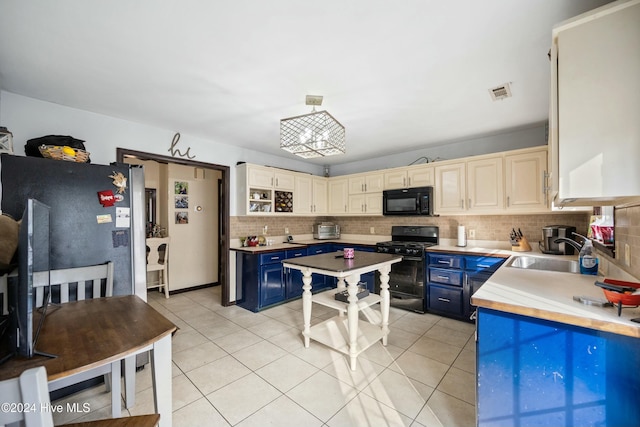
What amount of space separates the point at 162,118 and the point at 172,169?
187 centimetres

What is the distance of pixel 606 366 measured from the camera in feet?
3.70

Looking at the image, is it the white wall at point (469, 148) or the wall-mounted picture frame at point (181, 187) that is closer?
the white wall at point (469, 148)

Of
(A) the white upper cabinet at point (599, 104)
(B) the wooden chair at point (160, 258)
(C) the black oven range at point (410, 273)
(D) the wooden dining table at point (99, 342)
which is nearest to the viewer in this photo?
(D) the wooden dining table at point (99, 342)

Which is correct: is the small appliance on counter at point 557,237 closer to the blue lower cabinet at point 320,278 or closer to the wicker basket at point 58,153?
the blue lower cabinet at point 320,278

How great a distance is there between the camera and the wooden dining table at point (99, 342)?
883 millimetres

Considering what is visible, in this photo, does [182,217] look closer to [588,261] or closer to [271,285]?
[271,285]

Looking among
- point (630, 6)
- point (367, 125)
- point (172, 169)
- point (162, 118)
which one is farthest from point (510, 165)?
point (172, 169)

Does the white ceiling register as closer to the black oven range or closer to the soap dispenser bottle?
the soap dispenser bottle

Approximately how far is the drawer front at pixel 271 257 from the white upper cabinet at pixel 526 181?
10.0 feet

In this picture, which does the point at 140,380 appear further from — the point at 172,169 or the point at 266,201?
the point at 172,169

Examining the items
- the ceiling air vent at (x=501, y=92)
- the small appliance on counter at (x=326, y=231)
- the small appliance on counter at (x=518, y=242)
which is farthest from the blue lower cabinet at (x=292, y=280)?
the ceiling air vent at (x=501, y=92)

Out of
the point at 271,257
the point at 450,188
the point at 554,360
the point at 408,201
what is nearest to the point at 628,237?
the point at 554,360

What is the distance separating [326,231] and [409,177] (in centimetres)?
186

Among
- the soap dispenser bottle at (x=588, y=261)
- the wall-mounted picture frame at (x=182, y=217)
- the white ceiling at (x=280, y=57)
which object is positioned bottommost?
the soap dispenser bottle at (x=588, y=261)
